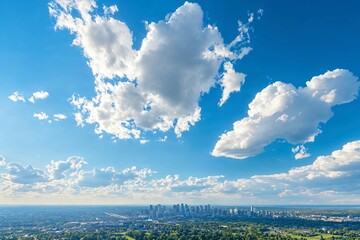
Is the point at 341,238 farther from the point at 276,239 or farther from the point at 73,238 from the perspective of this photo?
the point at 73,238

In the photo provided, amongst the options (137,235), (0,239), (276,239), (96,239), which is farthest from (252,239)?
(0,239)

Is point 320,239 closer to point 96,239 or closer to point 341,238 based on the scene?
point 341,238

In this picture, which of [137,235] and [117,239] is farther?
[137,235]

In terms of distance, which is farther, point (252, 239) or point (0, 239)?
point (0, 239)

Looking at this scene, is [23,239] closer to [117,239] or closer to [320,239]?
[117,239]

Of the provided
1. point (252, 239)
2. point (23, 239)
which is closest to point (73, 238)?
point (23, 239)

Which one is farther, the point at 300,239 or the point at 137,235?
the point at 137,235

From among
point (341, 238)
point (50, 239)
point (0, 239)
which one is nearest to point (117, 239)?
point (50, 239)
